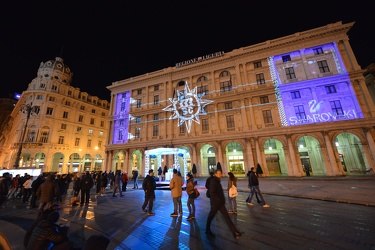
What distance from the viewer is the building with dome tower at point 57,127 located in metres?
31.4

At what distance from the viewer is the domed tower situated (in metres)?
36.0

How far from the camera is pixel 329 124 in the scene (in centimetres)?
1914

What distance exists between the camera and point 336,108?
19703 mm

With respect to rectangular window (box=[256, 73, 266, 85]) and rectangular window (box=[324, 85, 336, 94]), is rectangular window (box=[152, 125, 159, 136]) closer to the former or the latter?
rectangular window (box=[256, 73, 266, 85])

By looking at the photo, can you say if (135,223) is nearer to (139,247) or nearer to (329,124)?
(139,247)

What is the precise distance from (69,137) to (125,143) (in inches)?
654

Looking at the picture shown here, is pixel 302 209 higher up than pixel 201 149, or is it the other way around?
pixel 201 149

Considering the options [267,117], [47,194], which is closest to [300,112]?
[267,117]

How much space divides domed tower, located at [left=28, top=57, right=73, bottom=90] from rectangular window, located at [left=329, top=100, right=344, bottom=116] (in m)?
50.8

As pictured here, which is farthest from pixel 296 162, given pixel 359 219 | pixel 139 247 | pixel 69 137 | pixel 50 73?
pixel 50 73

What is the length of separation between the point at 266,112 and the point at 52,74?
45.7 m

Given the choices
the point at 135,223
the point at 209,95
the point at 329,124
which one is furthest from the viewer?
the point at 209,95

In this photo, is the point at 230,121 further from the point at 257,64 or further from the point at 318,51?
the point at 318,51

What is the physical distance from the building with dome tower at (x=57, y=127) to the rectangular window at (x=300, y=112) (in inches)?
1633
